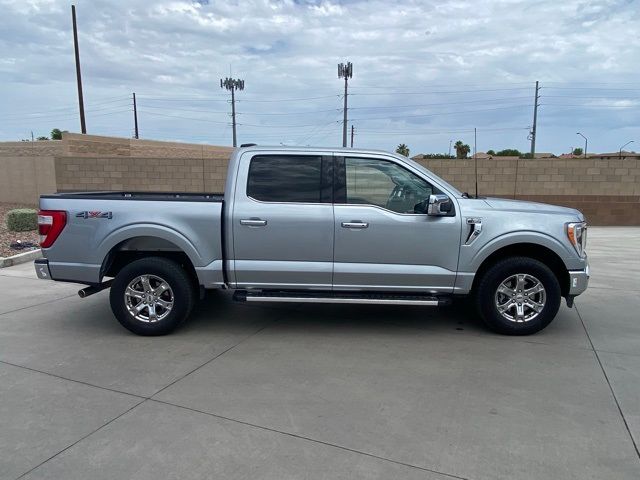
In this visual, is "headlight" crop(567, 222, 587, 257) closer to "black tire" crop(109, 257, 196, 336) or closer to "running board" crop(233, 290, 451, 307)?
"running board" crop(233, 290, 451, 307)

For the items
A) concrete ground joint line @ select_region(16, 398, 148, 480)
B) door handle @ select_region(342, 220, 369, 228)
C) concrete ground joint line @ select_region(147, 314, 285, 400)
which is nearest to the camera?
concrete ground joint line @ select_region(16, 398, 148, 480)

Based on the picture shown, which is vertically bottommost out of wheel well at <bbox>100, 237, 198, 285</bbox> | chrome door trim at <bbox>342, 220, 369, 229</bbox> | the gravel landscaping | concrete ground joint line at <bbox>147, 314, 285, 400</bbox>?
concrete ground joint line at <bbox>147, 314, 285, 400</bbox>

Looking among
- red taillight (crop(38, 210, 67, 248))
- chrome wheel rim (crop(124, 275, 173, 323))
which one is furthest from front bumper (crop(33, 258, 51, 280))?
chrome wheel rim (crop(124, 275, 173, 323))

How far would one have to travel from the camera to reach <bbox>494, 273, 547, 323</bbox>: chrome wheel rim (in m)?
5.31

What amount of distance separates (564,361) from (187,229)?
13.0ft

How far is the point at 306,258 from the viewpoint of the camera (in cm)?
529

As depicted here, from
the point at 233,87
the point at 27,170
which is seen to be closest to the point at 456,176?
the point at 27,170

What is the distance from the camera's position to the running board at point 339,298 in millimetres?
5215

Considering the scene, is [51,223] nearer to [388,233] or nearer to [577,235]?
[388,233]

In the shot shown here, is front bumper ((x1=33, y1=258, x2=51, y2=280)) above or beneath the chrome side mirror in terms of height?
beneath

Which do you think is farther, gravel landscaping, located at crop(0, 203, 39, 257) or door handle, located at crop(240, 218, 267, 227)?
gravel landscaping, located at crop(0, 203, 39, 257)

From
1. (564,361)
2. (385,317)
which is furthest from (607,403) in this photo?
(385,317)

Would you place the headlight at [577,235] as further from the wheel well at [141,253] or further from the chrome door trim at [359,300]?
the wheel well at [141,253]

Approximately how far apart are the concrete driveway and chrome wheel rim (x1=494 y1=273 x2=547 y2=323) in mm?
279
